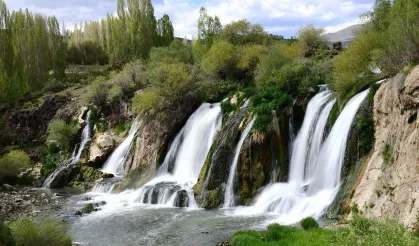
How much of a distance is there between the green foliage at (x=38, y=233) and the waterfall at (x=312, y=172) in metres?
9.57

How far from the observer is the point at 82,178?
34.2 meters

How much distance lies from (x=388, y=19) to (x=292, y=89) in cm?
724

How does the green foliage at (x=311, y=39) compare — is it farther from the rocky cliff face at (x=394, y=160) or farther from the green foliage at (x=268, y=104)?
the rocky cliff face at (x=394, y=160)

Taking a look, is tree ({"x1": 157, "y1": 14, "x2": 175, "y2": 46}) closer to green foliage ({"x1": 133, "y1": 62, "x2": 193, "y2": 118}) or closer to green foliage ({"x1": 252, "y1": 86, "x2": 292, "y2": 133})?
green foliage ({"x1": 133, "y1": 62, "x2": 193, "y2": 118})

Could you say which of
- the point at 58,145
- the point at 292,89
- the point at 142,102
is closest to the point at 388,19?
the point at 292,89

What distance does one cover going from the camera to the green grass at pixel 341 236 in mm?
9094

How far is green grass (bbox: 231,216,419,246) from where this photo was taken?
9094mm

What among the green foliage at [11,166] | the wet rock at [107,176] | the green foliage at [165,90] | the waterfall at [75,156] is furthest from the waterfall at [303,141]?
the green foliage at [11,166]

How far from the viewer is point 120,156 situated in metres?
34.6

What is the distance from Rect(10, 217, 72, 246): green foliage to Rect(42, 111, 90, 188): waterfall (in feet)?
71.0

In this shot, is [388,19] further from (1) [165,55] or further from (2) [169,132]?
(1) [165,55]

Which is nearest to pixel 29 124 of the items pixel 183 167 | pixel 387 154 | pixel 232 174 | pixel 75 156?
pixel 75 156

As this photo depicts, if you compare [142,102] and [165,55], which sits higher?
[165,55]

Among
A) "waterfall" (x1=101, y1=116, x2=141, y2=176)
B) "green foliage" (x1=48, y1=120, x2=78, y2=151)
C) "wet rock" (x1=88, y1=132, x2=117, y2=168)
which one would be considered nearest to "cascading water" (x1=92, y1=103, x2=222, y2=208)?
"waterfall" (x1=101, y1=116, x2=141, y2=176)
